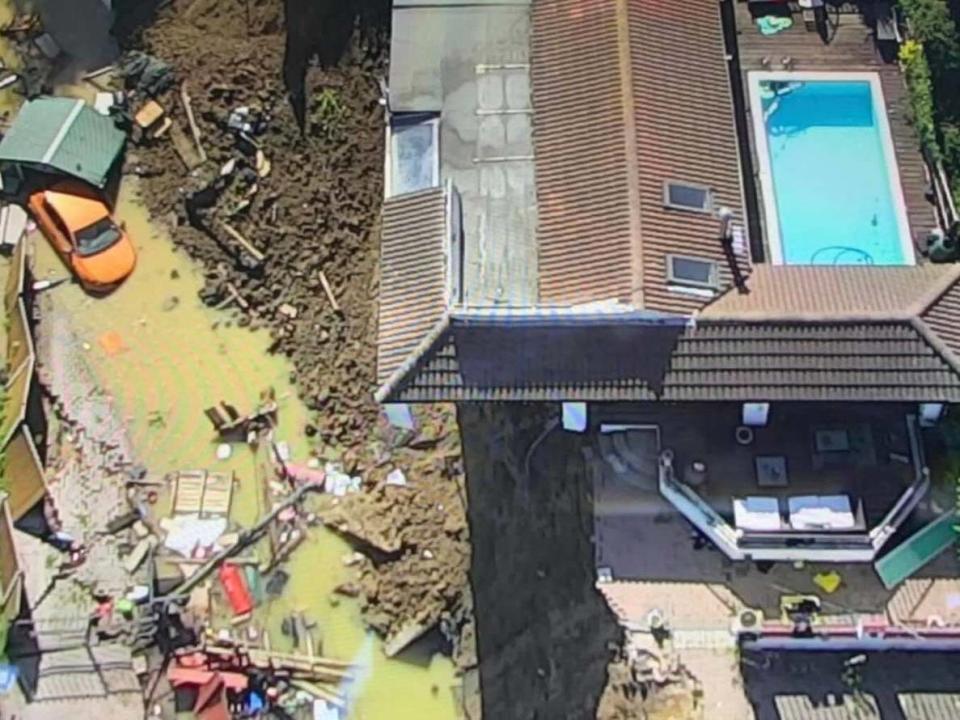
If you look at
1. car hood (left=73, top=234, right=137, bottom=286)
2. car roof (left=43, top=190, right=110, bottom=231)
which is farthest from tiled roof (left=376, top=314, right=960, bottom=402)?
car roof (left=43, top=190, right=110, bottom=231)

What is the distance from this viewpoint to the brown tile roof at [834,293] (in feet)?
73.2

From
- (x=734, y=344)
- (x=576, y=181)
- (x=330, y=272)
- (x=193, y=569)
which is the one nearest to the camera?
(x=734, y=344)

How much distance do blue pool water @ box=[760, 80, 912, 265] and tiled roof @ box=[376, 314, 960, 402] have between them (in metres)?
3.78

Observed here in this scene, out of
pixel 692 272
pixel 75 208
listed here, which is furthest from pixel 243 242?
pixel 692 272

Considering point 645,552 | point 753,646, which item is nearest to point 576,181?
point 645,552

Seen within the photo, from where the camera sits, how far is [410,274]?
930 inches

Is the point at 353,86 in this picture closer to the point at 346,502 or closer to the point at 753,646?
the point at 346,502

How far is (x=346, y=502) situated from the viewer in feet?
85.0

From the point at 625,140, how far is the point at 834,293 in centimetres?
474

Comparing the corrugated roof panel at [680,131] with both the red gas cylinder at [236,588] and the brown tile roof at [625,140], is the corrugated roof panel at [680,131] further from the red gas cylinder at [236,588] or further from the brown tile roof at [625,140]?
the red gas cylinder at [236,588]

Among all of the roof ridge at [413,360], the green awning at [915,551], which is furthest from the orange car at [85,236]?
the green awning at [915,551]

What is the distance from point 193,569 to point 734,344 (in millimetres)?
11626

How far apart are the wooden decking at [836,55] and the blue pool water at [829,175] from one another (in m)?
0.41

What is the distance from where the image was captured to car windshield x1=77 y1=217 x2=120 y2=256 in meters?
28.2
